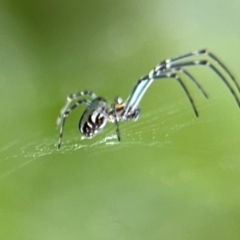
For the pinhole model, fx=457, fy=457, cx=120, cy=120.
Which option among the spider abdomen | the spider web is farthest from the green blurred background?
the spider abdomen

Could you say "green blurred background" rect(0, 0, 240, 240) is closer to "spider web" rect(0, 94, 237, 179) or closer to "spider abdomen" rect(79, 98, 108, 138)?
"spider web" rect(0, 94, 237, 179)

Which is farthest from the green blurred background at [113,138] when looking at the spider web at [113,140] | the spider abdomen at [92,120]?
the spider abdomen at [92,120]

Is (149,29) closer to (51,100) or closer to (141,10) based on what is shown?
(141,10)

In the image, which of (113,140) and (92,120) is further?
(113,140)

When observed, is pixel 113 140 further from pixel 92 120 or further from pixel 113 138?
pixel 92 120

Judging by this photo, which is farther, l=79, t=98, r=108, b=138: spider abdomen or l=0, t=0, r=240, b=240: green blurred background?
l=0, t=0, r=240, b=240: green blurred background

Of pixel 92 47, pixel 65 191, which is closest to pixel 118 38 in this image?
pixel 92 47

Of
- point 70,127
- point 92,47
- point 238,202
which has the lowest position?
point 238,202

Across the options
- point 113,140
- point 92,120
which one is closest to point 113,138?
point 113,140
